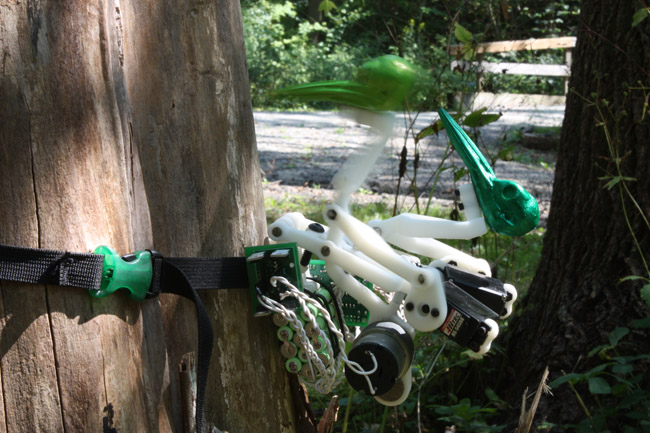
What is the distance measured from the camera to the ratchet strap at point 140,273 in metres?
1.21

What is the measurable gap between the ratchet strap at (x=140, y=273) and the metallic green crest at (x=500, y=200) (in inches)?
22.2

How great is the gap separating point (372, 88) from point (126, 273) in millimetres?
655

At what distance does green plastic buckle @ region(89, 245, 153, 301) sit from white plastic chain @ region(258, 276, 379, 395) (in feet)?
0.85

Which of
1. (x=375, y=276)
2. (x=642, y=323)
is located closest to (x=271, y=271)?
(x=375, y=276)

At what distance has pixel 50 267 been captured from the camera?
4.00 ft

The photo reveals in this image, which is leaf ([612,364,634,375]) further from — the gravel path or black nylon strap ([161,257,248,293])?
the gravel path

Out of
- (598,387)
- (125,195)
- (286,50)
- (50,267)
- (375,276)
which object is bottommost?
(598,387)

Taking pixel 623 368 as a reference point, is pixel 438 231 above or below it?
above

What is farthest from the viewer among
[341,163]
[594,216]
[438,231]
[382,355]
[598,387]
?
[341,163]

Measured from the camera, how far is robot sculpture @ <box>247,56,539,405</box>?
1.47 meters

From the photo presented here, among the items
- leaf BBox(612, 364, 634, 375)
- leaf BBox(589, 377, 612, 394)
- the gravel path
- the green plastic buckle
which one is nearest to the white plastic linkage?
the green plastic buckle

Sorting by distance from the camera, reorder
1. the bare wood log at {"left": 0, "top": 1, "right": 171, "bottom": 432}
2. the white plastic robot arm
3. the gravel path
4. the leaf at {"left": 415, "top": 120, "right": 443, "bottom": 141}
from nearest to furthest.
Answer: the bare wood log at {"left": 0, "top": 1, "right": 171, "bottom": 432}
the white plastic robot arm
the leaf at {"left": 415, "top": 120, "right": 443, "bottom": 141}
the gravel path

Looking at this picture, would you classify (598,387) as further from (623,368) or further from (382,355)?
(382,355)

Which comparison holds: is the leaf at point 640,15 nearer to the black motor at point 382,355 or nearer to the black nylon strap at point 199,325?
the black motor at point 382,355
